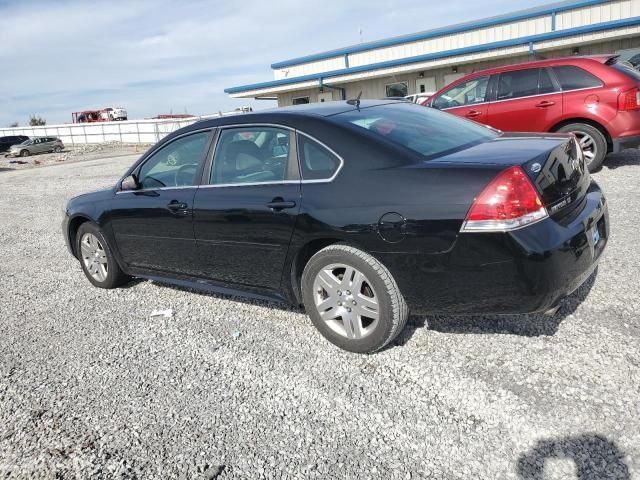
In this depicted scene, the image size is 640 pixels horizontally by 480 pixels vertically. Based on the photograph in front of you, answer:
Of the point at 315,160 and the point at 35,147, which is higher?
the point at 35,147

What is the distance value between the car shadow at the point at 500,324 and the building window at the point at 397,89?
21243 mm

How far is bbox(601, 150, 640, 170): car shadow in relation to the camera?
347 inches

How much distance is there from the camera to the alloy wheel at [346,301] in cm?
324

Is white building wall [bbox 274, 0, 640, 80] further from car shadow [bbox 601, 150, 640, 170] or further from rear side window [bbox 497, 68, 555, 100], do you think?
rear side window [bbox 497, 68, 555, 100]

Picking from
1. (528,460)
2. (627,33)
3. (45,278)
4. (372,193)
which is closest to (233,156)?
(372,193)

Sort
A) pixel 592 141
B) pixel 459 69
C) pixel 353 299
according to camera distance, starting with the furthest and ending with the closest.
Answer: pixel 459 69, pixel 592 141, pixel 353 299

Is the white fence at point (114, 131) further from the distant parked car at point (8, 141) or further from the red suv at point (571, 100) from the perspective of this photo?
the red suv at point (571, 100)

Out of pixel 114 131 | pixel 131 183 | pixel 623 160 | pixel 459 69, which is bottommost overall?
pixel 623 160

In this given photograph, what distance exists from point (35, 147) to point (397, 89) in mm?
24846

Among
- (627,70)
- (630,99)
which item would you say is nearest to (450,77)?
(627,70)

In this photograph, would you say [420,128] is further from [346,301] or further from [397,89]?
[397,89]

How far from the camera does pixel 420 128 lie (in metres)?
3.68

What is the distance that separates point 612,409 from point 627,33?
61.9 ft

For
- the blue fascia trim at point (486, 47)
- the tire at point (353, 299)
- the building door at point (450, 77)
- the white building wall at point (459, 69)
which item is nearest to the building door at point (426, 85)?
the white building wall at point (459, 69)
